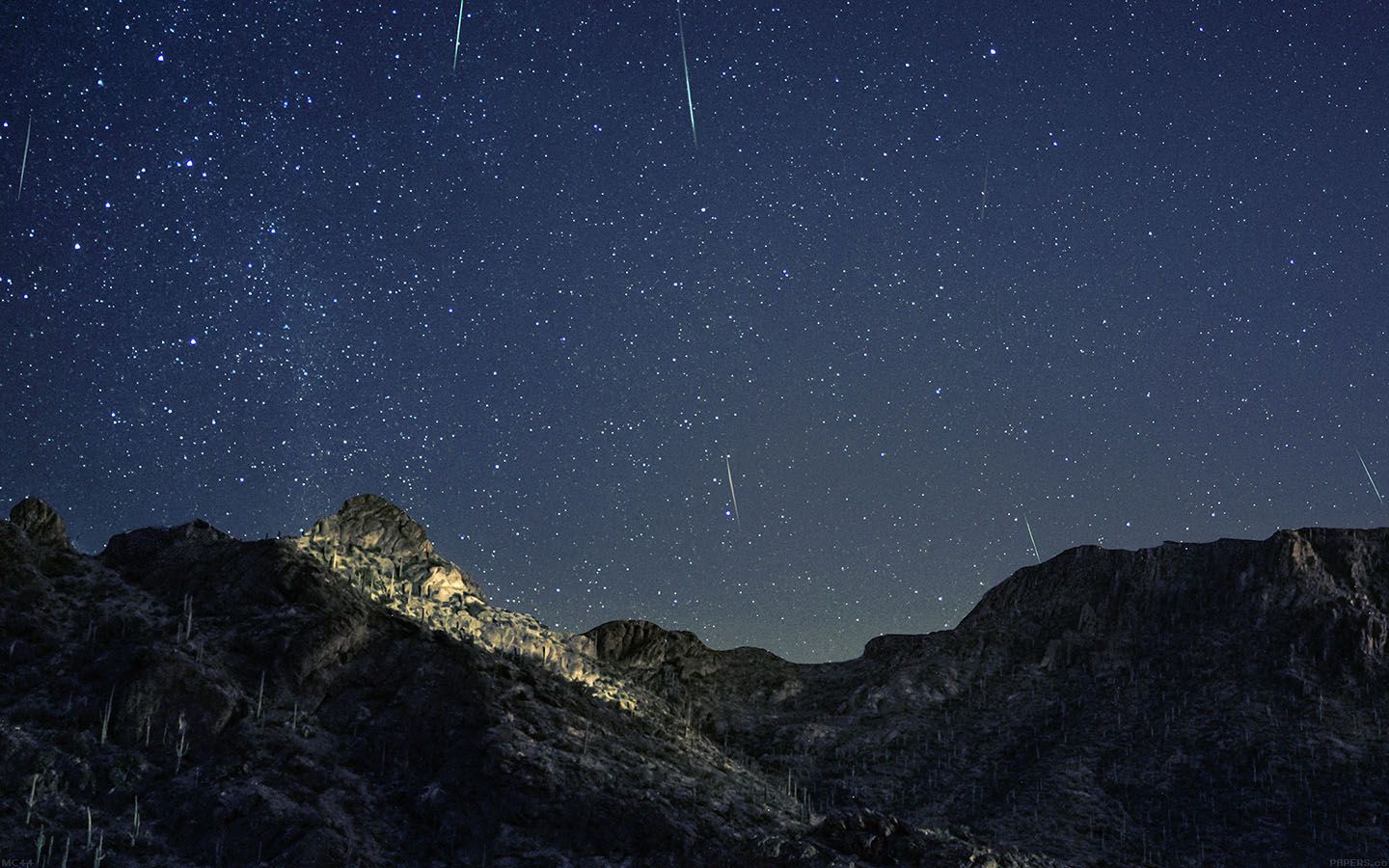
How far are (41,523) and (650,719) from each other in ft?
132

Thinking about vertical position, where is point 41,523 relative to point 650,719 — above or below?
above

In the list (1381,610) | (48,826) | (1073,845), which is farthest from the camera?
(1381,610)

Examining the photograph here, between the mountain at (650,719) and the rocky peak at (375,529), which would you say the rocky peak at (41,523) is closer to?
the mountain at (650,719)

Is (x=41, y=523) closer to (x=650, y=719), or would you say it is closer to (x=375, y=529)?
(x=375, y=529)

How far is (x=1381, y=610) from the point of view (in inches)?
3408

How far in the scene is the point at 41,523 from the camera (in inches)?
2346


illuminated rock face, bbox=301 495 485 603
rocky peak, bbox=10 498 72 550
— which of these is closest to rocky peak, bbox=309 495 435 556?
illuminated rock face, bbox=301 495 485 603

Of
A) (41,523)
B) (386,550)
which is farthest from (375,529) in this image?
(41,523)

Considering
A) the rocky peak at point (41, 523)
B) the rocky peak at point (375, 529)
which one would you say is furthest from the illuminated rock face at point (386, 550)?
the rocky peak at point (41, 523)

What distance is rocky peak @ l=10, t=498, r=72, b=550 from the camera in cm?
5831

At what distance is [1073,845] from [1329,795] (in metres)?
17.9

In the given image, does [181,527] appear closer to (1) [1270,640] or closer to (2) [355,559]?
(2) [355,559]

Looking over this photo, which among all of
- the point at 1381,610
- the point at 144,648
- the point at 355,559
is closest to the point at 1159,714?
the point at 1381,610

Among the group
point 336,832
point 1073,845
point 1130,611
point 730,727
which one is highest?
point 1130,611
